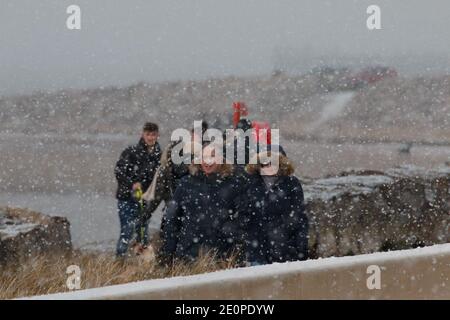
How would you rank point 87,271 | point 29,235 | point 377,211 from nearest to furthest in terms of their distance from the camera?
point 87,271
point 29,235
point 377,211

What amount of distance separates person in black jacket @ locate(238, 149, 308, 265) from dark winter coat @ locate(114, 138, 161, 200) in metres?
1.65

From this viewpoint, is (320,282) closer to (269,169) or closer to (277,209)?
(277,209)

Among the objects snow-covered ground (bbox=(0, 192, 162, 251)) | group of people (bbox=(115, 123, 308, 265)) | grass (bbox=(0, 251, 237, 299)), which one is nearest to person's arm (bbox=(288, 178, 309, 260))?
group of people (bbox=(115, 123, 308, 265))

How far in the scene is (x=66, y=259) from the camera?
8.62 m

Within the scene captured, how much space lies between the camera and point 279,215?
317 inches

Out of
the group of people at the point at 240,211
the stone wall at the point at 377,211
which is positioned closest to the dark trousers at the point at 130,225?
the group of people at the point at 240,211

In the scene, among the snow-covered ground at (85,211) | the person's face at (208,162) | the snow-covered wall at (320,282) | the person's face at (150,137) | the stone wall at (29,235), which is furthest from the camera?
the snow-covered ground at (85,211)

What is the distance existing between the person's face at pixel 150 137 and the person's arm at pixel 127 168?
0.21m

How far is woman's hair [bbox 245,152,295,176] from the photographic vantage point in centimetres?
805

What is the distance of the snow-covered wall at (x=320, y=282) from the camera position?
21.5 feet

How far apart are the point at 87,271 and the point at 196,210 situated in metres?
1.05

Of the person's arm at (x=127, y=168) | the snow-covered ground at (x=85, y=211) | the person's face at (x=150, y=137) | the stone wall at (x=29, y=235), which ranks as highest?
the person's face at (x=150, y=137)

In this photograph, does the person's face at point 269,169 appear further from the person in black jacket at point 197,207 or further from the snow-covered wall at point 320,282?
the snow-covered wall at point 320,282

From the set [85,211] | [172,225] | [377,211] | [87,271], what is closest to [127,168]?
[172,225]
